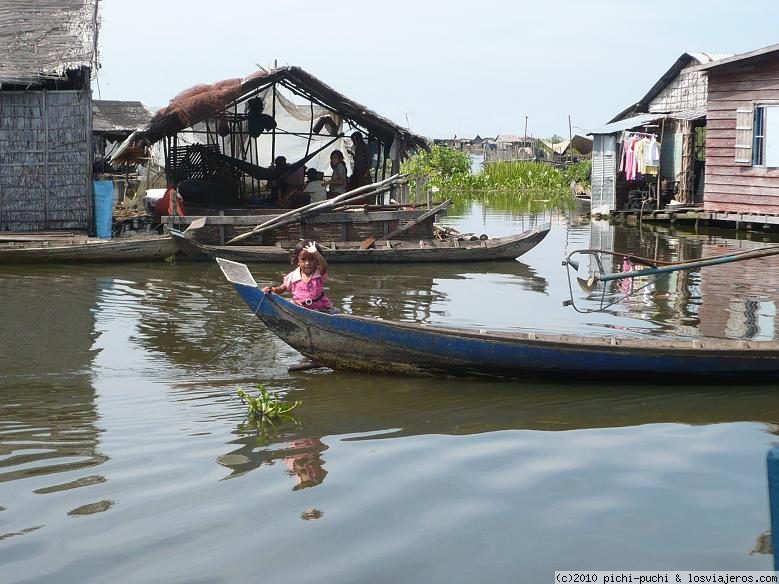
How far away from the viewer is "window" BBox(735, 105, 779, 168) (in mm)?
17031

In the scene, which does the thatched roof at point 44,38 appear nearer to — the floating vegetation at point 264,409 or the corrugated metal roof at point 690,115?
the floating vegetation at point 264,409

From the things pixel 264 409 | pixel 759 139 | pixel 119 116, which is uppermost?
pixel 119 116

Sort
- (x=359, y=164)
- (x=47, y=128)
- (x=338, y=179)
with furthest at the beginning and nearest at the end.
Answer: (x=359, y=164) < (x=338, y=179) < (x=47, y=128)

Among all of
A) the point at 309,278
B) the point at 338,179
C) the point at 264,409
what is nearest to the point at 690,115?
the point at 338,179

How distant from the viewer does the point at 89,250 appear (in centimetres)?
1302

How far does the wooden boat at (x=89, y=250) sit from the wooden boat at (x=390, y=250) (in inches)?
12.6

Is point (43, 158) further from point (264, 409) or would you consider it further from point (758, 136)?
point (758, 136)

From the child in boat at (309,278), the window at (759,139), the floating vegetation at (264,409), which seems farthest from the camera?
the window at (759,139)

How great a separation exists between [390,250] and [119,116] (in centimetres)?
1258

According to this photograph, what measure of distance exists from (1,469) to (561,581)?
9.58 ft

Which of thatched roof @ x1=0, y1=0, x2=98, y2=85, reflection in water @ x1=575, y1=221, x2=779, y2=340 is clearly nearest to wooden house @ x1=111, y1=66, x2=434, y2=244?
thatched roof @ x1=0, y1=0, x2=98, y2=85

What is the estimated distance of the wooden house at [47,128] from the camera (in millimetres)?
12938

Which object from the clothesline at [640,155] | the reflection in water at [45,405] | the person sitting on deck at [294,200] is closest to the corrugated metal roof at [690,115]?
the clothesline at [640,155]

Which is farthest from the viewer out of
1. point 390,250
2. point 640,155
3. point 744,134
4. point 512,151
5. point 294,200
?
point 512,151
